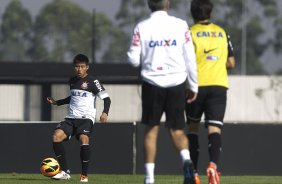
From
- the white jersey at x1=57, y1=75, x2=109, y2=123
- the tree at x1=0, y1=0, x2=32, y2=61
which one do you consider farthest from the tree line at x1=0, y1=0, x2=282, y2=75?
the white jersey at x1=57, y1=75, x2=109, y2=123

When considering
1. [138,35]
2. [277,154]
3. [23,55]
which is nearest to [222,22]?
[23,55]

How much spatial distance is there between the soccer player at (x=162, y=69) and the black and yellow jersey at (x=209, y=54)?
2.72 ft

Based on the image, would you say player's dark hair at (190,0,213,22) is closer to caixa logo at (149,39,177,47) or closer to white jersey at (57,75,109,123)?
caixa logo at (149,39,177,47)

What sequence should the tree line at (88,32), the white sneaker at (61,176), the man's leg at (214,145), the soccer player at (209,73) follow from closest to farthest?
the man's leg at (214,145) < the soccer player at (209,73) < the white sneaker at (61,176) < the tree line at (88,32)

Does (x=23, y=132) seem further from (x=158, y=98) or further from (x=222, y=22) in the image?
(x=222, y=22)

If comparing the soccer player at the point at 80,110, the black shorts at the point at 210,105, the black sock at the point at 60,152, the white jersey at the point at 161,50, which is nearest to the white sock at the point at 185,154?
the white jersey at the point at 161,50

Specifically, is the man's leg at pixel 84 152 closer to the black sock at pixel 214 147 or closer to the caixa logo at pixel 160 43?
the black sock at pixel 214 147

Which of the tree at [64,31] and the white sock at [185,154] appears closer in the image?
the white sock at [185,154]

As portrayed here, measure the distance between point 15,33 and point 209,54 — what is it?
317 ft

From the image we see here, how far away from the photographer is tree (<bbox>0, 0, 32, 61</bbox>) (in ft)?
326

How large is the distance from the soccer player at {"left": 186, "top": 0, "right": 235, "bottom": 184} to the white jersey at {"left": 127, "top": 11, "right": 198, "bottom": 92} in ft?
2.86

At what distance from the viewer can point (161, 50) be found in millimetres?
12172

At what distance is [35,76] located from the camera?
39625 millimetres

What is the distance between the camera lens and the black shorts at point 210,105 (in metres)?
13.1
